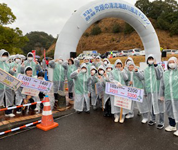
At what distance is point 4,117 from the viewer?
4480 mm

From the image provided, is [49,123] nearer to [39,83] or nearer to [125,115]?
[39,83]

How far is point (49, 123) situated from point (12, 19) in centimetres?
1649

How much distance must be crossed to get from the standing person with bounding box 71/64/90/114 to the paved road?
0.79 m

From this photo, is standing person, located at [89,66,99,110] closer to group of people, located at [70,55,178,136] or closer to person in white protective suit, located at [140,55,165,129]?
group of people, located at [70,55,178,136]

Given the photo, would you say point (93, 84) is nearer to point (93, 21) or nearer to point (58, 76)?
point (58, 76)

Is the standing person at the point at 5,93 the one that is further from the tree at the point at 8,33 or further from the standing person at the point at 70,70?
the tree at the point at 8,33

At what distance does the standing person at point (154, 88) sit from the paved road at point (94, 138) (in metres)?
0.43

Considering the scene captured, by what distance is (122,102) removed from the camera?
172 inches

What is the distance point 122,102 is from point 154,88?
0.92 meters


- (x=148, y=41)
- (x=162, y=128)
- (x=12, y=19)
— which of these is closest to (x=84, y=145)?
(x=162, y=128)

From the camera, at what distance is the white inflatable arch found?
7.71 meters

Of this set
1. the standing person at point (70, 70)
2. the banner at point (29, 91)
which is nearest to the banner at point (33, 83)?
the banner at point (29, 91)

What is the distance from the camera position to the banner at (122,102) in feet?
14.1

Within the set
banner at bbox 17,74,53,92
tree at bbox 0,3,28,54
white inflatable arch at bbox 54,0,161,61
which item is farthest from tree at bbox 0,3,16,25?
banner at bbox 17,74,53,92
